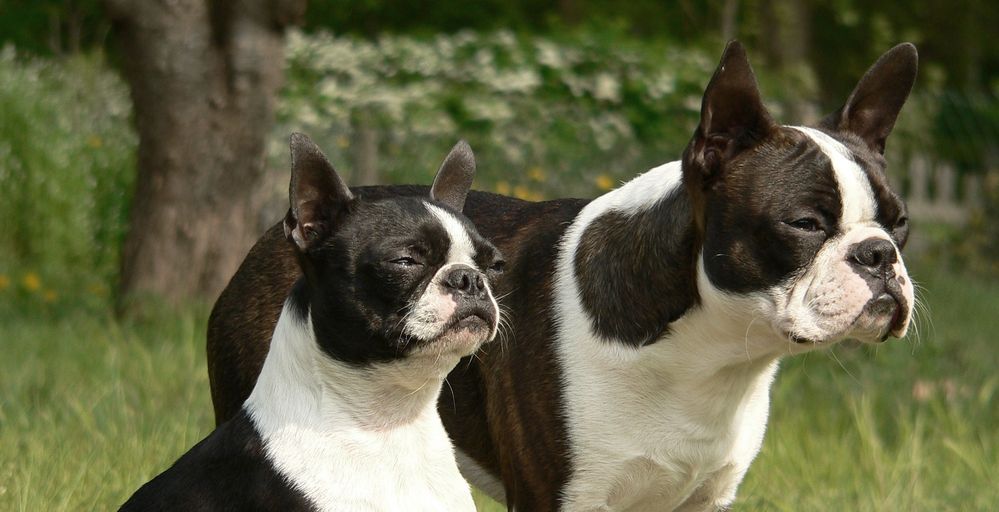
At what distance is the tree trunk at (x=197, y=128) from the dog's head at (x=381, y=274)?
16.5 ft

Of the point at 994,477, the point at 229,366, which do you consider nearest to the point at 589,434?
the point at 229,366

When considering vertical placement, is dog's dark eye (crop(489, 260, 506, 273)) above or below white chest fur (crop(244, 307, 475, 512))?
above

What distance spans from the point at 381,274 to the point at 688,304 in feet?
3.20

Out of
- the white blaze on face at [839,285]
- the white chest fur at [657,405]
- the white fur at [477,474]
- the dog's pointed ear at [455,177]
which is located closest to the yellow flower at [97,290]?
the white fur at [477,474]

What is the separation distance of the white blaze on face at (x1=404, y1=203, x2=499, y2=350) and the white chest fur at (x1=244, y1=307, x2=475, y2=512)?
19cm

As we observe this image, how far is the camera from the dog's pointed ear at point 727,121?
3.92 metres

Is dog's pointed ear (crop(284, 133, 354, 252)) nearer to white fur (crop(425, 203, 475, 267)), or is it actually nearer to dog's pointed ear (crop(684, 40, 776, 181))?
white fur (crop(425, 203, 475, 267))

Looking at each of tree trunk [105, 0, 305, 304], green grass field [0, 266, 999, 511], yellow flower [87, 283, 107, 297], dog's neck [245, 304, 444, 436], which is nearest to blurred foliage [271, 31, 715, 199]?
yellow flower [87, 283, 107, 297]

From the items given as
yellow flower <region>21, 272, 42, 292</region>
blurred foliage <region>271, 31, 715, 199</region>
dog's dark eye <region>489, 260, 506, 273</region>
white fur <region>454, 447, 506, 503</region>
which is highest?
dog's dark eye <region>489, 260, 506, 273</region>

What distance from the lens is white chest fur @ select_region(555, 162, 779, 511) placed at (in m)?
4.13

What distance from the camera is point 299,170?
3.81 metres

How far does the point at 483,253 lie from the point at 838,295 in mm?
1013

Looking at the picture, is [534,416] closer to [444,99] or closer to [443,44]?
[444,99]

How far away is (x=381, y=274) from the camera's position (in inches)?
147
